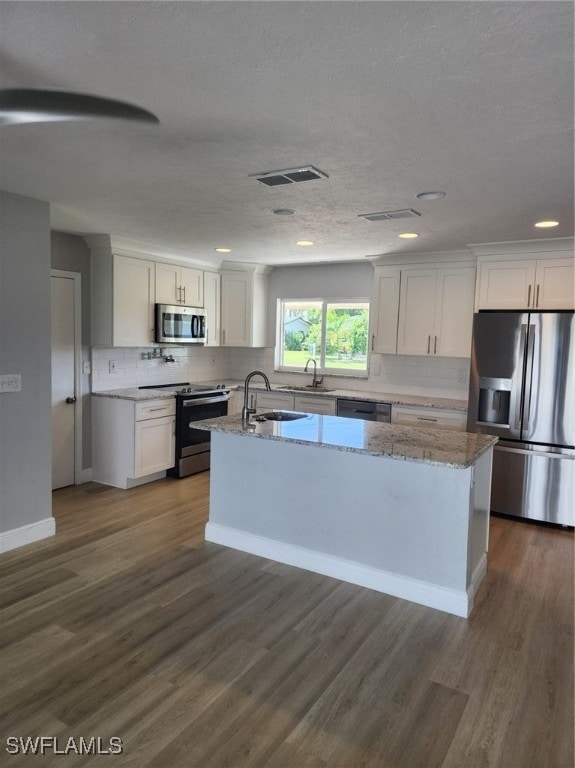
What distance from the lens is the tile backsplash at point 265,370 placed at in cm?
530

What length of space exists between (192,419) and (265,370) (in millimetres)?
1522

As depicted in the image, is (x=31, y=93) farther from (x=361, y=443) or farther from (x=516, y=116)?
(x=361, y=443)

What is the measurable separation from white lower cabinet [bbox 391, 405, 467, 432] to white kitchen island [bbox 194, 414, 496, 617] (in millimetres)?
1482

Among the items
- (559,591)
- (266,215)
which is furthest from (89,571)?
(559,591)

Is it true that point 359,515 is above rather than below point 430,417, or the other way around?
below

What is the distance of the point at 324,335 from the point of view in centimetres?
625

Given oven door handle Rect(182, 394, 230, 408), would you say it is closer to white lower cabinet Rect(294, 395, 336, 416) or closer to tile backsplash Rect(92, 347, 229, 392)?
tile backsplash Rect(92, 347, 229, 392)

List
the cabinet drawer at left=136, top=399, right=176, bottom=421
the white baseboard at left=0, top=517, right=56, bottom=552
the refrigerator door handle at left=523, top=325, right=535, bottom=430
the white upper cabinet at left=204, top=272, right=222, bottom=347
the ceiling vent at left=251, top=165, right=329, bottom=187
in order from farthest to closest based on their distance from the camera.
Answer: the white upper cabinet at left=204, top=272, right=222, bottom=347 < the cabinet drawer at left=136, top=399, right=176, bottom=421 < the refrigerator door handle at left=523, top=325, right=535, bottom=430 < the white baseboard at left=0, top=517, right=56, bottom=552 < the ceiling vent at left=251, top=165, right=329, bottom=187

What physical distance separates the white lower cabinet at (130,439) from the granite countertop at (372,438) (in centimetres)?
147

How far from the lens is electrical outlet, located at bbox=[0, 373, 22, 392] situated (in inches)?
132

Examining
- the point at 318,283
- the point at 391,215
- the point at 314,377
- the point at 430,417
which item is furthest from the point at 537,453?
the point at 318,283

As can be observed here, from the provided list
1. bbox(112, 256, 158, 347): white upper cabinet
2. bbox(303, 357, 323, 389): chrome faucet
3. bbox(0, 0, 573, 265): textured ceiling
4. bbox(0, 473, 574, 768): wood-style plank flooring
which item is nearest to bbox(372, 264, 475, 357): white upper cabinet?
bbox(303, 357, 323, 389): chrome faucet

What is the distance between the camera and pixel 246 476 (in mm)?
3590

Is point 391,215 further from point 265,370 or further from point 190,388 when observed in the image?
point 265,370
